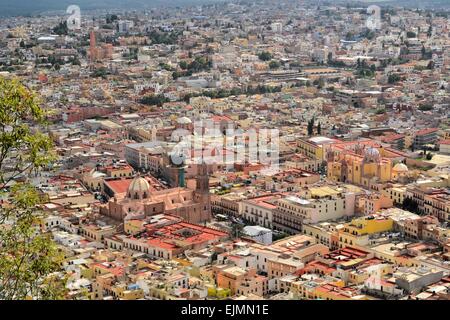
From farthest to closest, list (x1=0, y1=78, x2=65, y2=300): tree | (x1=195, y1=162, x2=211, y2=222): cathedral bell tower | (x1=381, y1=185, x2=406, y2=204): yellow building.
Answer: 1. (x1=381, y1=185, x2=406, y2=204): yellow building
2. (x1=195, y1=162, x2=211, y2=222): cathedral bell tower
3. (x1=0, y1=78, x2=65, y2=300): tree

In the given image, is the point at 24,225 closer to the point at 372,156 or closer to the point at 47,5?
the point at 372,156

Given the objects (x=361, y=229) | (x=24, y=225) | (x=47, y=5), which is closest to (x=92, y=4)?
(x=47, y=5)

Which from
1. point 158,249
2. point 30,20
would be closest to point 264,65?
point 158,249

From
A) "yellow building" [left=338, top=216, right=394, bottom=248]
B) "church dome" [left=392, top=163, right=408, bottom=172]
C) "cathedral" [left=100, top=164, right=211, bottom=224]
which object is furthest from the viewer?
"church dome" [left=392, top=163, right=408, bottom=172]

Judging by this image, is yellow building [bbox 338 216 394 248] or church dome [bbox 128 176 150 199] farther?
church dome [bbox 128 176 150 199]

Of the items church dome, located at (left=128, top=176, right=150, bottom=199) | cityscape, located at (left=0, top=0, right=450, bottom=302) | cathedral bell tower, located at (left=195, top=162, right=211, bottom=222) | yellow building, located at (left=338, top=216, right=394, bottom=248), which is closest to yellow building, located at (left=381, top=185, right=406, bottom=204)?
cityscape, located at (left=0, top=0, right=450, bottom=302)

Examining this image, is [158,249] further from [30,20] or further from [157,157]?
[30,20]

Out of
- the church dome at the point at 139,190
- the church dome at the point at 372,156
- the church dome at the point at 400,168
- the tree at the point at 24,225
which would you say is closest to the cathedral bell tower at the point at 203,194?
the church dome at the point at 139,190

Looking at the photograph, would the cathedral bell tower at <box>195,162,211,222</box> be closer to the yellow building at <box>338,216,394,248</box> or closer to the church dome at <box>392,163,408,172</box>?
the yellow building at <box>338,216,394,248</box>
